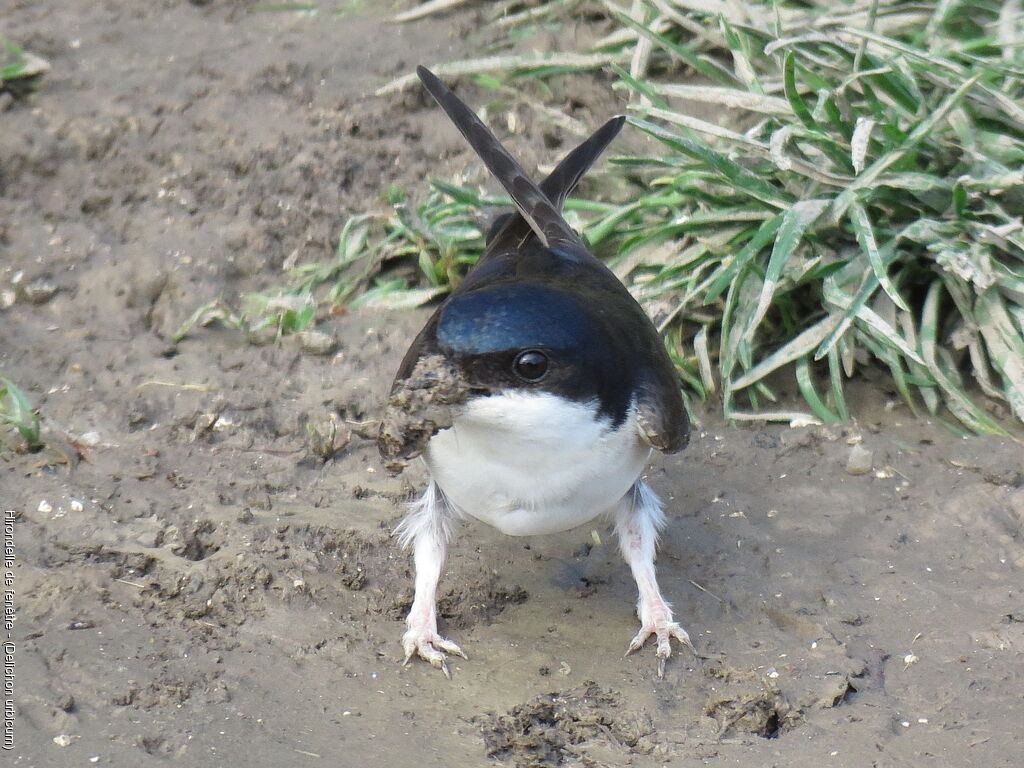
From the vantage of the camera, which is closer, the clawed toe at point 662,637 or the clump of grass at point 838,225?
the clawed toe at point 662,637

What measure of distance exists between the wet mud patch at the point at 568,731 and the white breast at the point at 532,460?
1.69 ft

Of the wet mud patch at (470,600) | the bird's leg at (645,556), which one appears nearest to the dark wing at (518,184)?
the bird's leg at (645,556)

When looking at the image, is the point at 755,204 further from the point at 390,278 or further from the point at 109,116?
the point at 109,116

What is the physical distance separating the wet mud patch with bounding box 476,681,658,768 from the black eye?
102 centimetres

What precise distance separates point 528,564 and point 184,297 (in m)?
2.19

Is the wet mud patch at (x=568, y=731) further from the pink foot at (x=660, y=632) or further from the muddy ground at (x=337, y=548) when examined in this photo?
the pink foot at (x=660, y=632)

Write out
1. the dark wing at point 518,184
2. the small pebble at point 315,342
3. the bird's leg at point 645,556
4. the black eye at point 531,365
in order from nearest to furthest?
the black eye at point 531,365 < the bird's leg at point 645,556 < the dark wing at point 518,184 < the small pebble at point 315,342

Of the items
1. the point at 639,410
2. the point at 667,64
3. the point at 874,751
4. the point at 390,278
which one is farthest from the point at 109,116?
the point at 874,751

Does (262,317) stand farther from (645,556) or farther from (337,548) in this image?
(645,556)

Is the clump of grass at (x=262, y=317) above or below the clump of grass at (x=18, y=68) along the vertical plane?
below

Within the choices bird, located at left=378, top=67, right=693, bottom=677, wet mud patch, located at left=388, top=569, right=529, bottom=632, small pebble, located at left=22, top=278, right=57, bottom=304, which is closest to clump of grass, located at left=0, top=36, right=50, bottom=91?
small pebble, located at left=22, top=278, right=57, bottom=304

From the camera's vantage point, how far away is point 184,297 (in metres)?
5.65

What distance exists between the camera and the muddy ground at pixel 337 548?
3543 millimetres

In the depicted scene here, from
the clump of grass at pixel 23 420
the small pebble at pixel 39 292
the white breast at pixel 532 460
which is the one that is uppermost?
the white breast at pixel 532 460
